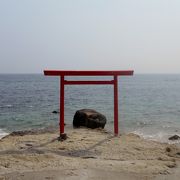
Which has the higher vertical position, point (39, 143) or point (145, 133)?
point (39, 143)

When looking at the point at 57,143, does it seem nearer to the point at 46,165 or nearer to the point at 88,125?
the point at 46,165

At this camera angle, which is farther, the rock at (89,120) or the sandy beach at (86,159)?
the rock at (89,120)

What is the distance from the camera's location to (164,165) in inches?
321

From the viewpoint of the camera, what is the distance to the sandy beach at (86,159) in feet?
23.9

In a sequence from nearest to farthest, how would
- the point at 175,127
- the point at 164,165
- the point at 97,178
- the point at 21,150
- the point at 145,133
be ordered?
the point at 97,178
the point at 164,165
the point at 21,150
the point at 145,133
the point at 175,127

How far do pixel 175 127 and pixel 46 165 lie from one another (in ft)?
43.8

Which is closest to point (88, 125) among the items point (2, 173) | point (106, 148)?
point (106, 148)

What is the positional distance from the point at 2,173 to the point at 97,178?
6.13 ft

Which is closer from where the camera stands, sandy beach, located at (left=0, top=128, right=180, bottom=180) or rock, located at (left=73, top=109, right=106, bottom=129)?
sandy beach, located at (left=0, top=128, right=180, bottom=180)

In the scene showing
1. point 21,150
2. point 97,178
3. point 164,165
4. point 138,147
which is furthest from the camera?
point 138,147

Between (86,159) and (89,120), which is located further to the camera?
(89,120)

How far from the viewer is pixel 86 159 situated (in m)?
8.40

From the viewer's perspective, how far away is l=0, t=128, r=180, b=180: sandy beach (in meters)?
7.28

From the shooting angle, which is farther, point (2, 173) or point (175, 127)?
point (175, 127)
